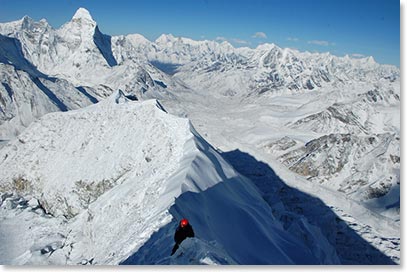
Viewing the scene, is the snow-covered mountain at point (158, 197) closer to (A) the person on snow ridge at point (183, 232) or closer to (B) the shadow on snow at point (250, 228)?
(B) the shadow on snow at point (250, 228)

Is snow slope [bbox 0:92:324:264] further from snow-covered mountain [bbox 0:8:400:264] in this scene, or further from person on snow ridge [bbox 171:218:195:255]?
person on snow ridge [bbox 171:218:195:255]

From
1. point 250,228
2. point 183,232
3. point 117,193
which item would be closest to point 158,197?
point 117,193

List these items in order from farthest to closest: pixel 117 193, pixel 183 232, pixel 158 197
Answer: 1. pixel 117 193
2. pixel 158 197
3. pixel 183 232

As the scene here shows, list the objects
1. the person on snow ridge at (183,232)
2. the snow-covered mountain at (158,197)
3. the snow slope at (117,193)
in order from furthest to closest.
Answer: the snow slope at (117,193), the snow-covered mountain at (158,197), the person on snow ridge at (183,232)

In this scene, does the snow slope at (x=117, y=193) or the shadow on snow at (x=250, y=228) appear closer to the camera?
the shadow on snow at (x=250, y=228)

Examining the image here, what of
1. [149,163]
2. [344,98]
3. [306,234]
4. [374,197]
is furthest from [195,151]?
[344,98]

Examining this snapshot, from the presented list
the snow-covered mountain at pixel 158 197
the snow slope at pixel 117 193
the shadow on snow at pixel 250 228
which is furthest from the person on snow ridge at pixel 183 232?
the snow slope at pixel 117 193

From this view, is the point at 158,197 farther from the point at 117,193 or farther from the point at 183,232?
the point at 183,232

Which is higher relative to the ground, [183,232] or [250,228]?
[183,232]

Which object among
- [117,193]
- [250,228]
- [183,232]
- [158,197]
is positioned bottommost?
[250,228]
